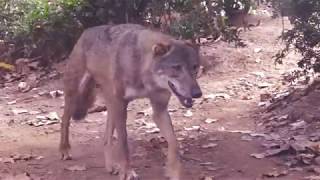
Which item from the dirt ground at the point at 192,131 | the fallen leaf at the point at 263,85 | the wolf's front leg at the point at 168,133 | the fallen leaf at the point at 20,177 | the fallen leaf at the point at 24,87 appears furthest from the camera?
the fallen leaf at the point at 24,87

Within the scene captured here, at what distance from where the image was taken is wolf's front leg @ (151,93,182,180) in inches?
247

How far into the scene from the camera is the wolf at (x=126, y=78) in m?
5.89

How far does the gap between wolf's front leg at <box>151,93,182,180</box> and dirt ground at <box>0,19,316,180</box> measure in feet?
0.95

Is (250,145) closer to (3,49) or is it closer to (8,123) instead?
(8,123)

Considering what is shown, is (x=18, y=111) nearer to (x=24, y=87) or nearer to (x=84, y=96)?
(x=24, y=87)

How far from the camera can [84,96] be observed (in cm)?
753

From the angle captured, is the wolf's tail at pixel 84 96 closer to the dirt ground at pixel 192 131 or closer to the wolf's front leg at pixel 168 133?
the dirt ground at pixel 192 131

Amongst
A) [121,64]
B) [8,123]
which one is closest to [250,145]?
[121,64]

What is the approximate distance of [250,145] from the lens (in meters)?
7.46

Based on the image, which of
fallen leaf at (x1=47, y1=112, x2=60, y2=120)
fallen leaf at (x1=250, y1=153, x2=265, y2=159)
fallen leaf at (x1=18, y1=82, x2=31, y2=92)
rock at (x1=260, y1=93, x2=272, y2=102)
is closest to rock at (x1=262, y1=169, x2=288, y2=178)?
fallen leaf at (x1=250, y1=153, x2=265, y2=159)

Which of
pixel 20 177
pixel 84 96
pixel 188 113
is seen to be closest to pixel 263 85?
pixel 188 113

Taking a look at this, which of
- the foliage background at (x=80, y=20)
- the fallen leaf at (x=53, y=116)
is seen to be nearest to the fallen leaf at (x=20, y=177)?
the fallen leaf at (x=53, y=116)

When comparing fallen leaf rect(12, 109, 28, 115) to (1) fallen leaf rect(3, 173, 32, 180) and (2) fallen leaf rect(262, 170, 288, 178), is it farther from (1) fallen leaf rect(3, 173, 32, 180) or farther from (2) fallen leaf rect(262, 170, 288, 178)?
(2) fallen leaf rect(262, 170, 288, 178)

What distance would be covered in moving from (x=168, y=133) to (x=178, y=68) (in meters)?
0.84
